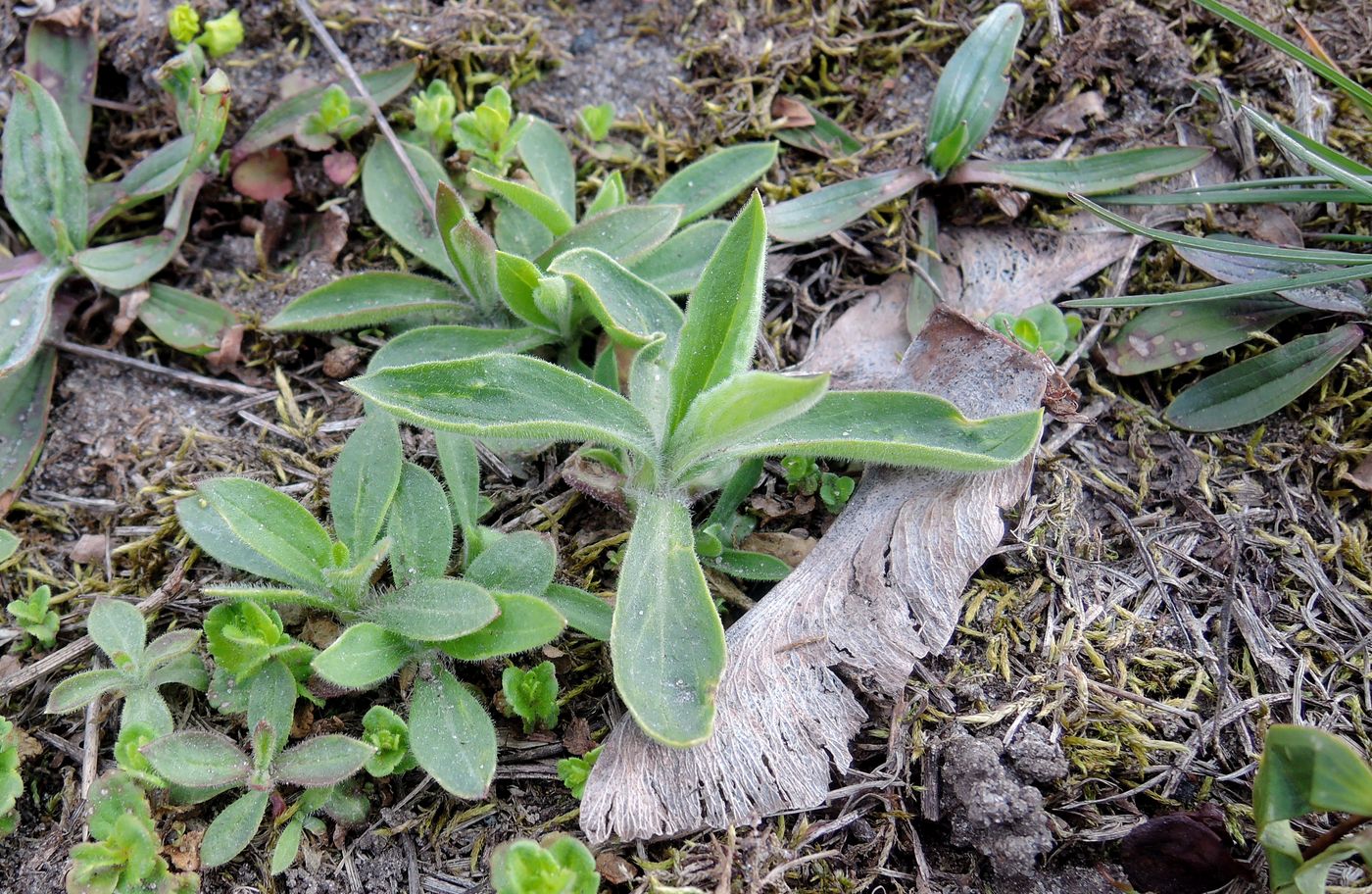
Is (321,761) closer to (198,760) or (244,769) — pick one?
(244,769)

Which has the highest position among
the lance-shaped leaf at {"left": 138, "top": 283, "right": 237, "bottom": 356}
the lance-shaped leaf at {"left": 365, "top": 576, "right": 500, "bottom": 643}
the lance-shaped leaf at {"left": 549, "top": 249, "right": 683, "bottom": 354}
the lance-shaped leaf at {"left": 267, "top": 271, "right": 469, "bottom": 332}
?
the lance-shaped leaf at {"left": 549, "top": 249, "right": 683, "bottom": 354}

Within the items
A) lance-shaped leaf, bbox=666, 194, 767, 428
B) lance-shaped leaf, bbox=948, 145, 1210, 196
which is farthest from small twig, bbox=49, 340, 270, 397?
lance-shaped leaf, bbox=948, 145, 1210, 196

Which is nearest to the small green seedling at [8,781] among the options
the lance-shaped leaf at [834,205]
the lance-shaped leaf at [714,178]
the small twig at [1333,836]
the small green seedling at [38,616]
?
the small green seedling at [38,616]

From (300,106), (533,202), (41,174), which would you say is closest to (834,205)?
(533,202)

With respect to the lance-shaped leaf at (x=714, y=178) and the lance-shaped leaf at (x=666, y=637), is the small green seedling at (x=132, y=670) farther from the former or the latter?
the lance-shaped leaf at (x=714, y=178)

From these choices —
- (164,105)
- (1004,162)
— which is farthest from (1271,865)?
(164,105)

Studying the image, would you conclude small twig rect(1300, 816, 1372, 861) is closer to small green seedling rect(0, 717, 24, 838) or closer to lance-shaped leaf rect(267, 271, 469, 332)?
lance-shaped leaf rect(267, 271, 469, 332)
